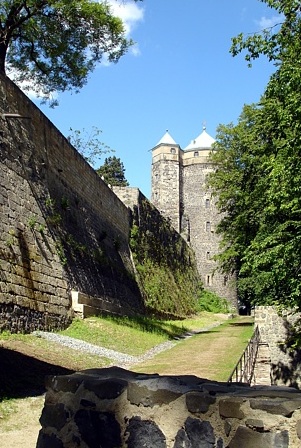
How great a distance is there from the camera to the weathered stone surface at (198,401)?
2.98 metres

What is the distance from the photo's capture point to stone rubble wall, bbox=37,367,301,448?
2799mm

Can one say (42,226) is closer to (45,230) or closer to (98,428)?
(45,230)

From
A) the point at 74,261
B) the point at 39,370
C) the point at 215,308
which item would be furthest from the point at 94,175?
the point at 215,308

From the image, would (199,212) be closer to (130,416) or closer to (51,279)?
(51,279)

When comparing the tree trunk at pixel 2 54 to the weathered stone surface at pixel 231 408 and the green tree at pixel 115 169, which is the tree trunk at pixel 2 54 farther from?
the green tree at pixel 115 169

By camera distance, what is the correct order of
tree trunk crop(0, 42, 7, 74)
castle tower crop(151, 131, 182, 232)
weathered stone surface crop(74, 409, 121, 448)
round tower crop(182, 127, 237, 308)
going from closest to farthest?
weathered stone surface crop(74, 409, 121, 448)
tree trunk crop(0, 42, 7, 74)
round tower crop(182, 127, 237, 308)
castle tower crop(151, 131, 182, 232)

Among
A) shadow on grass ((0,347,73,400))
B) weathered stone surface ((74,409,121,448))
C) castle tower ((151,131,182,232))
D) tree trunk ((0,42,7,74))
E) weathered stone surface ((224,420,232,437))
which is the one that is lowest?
shadow on grass ((0,347,73,400))

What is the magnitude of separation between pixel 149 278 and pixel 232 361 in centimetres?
1560

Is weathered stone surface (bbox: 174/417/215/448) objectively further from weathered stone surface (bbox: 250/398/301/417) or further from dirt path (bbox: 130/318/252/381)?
dirt path (bbox: 130/318/252/381)

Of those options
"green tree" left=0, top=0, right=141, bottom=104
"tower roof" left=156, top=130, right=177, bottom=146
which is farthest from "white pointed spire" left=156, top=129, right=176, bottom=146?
"green tree" left=0, top=0, right=141, bottom=104

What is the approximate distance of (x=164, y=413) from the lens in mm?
3082

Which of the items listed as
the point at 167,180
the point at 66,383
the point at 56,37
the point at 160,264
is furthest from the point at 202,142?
the point at 66,383

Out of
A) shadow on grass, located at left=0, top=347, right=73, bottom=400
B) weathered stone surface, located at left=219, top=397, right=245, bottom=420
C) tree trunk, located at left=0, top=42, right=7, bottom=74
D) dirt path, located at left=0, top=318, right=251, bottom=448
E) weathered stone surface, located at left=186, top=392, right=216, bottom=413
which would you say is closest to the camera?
weathered stone surface, located at left=219, top=397, right=245, bottom=420

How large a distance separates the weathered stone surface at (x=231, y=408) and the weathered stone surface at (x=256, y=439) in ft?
0.24
